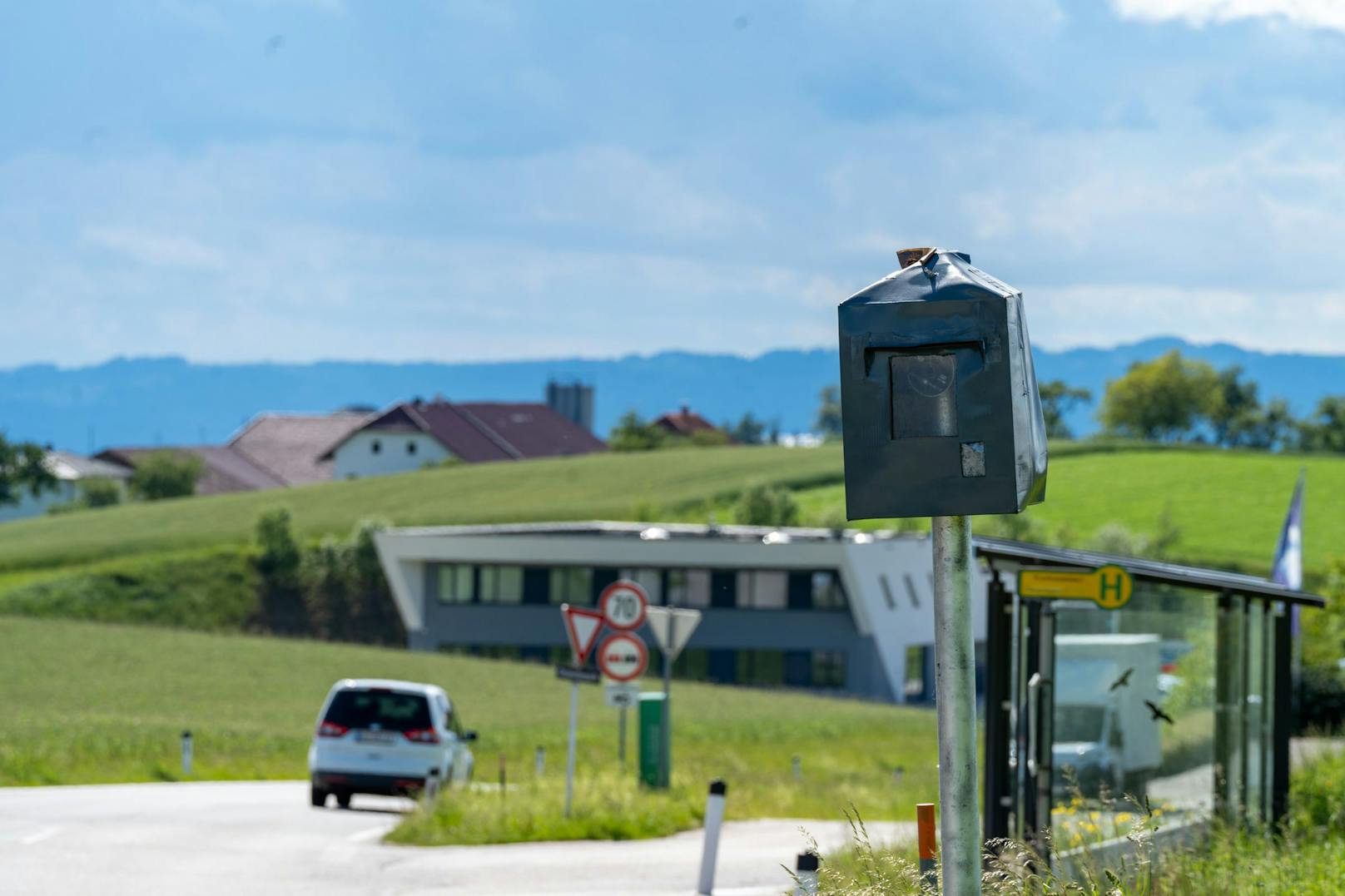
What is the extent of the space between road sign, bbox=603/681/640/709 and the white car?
7.07 ft

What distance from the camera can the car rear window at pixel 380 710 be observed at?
22.7m

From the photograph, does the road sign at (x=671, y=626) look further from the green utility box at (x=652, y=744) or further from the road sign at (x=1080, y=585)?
the road sign at (x=1080, y=585)

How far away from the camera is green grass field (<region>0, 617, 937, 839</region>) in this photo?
96.2 ft

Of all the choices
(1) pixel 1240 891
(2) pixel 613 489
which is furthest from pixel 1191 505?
(1) pixel 1240 891

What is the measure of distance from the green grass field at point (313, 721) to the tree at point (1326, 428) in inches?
4937

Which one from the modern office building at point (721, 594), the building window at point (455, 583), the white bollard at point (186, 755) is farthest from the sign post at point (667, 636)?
the building window at point (455, 583)

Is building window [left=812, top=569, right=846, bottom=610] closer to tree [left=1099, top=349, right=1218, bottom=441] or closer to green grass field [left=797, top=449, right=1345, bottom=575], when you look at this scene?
green grass field [left=797, top=449, right=1345, bottom=575]

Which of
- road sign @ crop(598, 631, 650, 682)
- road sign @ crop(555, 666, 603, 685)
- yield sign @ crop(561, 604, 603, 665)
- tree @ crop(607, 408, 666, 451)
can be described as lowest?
road sign @ crop(555, 666, 603, 685)

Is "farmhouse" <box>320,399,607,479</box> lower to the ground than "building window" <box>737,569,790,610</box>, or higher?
higher

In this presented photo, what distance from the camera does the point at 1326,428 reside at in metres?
179

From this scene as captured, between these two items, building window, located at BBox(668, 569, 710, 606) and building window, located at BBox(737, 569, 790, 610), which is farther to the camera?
building window, located at BBox(668, 569, 710, 606)

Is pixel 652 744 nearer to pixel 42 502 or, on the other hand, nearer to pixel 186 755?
pixel 186 755

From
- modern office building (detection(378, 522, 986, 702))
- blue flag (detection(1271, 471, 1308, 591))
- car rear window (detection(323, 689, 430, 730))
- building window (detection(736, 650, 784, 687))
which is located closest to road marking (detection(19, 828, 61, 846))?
car rear window (detection(323, 689, 430, 730))

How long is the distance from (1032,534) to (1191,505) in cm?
1928
